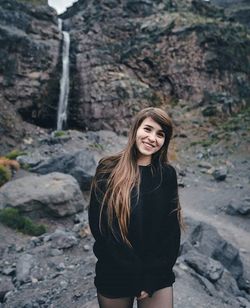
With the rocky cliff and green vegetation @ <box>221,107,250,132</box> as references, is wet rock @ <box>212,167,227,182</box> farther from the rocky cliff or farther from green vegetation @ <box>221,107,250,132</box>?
the rocky cliff

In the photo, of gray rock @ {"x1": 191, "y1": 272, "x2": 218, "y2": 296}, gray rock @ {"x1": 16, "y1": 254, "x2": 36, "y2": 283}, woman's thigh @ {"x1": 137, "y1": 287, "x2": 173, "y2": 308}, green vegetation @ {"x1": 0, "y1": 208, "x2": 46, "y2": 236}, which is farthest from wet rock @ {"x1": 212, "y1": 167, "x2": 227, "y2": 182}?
woman's thigh @ {"x1": 137, "y1": 287, "x2": 173, "y2": 308}

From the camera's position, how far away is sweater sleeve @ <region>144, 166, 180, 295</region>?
2988 millimetres

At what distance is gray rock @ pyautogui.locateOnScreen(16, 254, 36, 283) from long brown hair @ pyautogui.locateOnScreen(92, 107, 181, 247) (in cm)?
617

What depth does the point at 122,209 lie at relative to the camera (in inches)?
116

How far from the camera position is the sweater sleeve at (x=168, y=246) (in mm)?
2988

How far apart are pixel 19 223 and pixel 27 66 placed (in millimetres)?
21468

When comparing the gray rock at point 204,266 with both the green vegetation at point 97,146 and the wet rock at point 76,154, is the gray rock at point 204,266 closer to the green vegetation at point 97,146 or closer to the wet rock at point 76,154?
the wet rock at point 76,154

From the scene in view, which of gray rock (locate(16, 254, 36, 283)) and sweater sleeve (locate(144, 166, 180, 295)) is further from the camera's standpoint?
gray rock (locate(16, 254, 36, 283))

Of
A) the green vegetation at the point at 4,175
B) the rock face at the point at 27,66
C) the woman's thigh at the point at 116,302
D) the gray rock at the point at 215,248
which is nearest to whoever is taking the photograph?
the woman's thigh at the point at 116,302

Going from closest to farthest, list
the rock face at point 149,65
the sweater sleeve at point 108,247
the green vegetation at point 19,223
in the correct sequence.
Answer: the sweater sleeve at point 108,247 → the green vegetation at point 19,223 → the rock face at point 149,65

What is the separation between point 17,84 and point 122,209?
28.7 meters

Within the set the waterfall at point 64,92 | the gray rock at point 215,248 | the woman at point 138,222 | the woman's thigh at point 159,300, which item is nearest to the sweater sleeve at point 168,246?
the woman at point 138,222

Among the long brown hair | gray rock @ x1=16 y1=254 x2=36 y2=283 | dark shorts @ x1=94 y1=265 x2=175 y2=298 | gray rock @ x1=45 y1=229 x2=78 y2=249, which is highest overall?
the long brown hair

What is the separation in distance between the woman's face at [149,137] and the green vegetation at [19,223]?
939 centimetres
